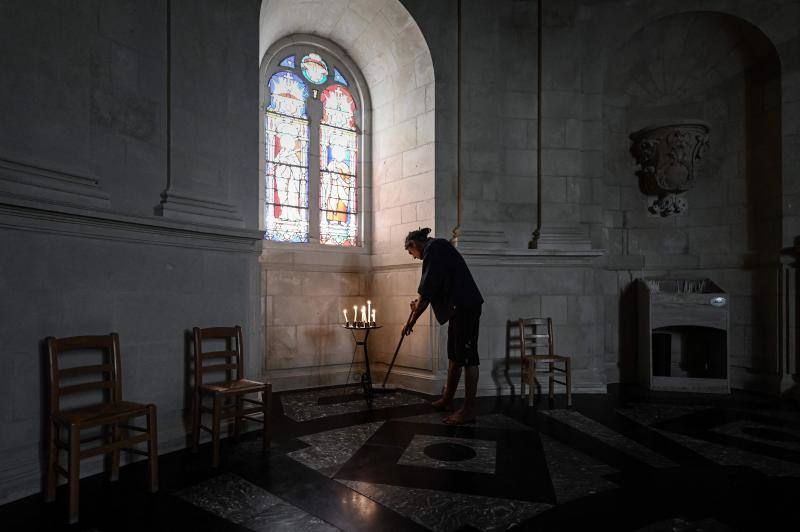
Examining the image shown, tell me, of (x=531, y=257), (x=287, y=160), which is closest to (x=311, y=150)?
(x=287, y=160)

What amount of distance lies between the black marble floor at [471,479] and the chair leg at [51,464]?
0.26 ft

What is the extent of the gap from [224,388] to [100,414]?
2.70 feet

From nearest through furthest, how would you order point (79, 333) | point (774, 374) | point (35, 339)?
point (35, 339), point (79, 333), point (774, 374)

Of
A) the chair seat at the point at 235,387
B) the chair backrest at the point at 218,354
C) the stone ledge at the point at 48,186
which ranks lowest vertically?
the chair seat at the point at 235,387

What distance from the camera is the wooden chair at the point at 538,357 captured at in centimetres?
513

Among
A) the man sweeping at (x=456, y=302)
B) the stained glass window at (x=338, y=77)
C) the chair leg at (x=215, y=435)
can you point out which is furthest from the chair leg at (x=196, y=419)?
the stained glass window at (x=338, y=77)

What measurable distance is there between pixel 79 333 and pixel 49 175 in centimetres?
99

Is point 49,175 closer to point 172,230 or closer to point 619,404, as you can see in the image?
point 172,230

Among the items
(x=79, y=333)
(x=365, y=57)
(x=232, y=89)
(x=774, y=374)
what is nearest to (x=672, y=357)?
(x=774, y=374)

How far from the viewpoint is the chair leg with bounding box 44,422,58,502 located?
2871mm

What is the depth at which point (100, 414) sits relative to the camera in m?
2.85

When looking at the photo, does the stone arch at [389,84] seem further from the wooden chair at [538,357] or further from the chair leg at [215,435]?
the chair leg at [215,435]

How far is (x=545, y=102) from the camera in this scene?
20.1 ft

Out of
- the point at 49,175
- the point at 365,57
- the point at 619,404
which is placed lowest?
the point at 619,404
